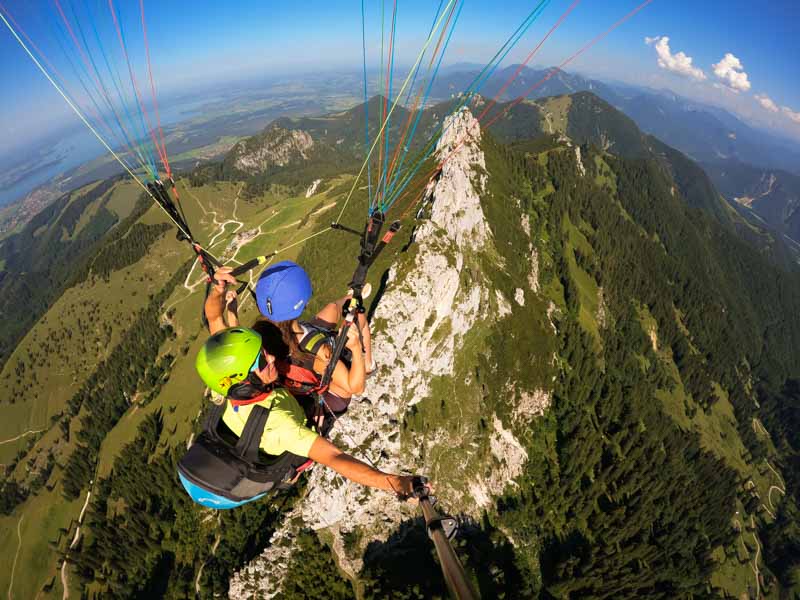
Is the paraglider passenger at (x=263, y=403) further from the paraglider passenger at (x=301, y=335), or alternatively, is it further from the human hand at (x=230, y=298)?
the human hand at (x=230, y=298)

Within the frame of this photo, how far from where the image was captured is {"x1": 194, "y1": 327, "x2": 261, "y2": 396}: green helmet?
5758 mm

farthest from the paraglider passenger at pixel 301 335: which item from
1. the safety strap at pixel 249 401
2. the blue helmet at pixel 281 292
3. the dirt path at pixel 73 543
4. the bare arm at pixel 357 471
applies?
the dirt path at pixel 73 543

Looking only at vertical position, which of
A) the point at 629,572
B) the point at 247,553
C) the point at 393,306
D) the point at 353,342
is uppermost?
the point at 353,342

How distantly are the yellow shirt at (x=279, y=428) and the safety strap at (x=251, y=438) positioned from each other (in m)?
0.23

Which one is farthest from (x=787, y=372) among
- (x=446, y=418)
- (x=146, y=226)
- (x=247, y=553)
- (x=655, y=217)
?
(x=146, y=226)

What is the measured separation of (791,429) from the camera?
11144 cm

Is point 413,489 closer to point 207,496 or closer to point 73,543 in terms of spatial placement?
point 207,496

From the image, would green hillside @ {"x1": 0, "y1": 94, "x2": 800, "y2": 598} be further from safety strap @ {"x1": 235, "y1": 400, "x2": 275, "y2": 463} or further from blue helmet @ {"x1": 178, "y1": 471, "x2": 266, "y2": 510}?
safety strap @ {"x1": 235, "y1": 400, "x2": 275, "y2": 463}

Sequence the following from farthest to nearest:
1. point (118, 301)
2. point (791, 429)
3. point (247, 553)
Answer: point (118, 301) < point (791, 429) < point (247, 553)

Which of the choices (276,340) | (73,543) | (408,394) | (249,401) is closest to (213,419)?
(249,401)

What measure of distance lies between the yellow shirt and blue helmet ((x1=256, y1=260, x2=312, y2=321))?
6.41 feet

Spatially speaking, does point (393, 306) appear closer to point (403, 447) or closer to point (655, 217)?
point (403, 447)

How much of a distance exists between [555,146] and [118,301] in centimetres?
17499

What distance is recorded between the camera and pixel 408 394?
5119 cm
